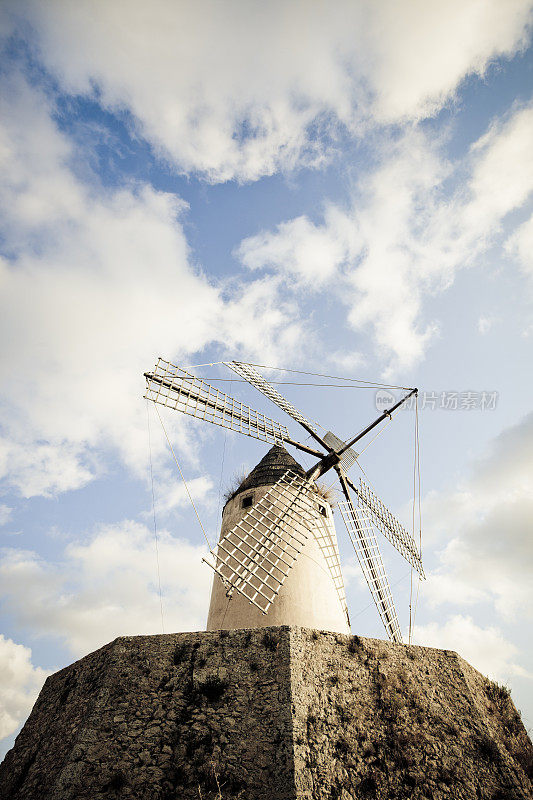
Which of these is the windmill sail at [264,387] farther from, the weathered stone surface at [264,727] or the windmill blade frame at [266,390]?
the weathered stone surface at [264,727]

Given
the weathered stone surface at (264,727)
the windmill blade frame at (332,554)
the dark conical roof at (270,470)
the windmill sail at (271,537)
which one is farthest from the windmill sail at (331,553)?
the weathered stone surface at (264,727)

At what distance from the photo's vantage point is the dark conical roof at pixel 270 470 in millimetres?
8656

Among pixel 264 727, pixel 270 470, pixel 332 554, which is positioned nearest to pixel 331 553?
pixel 332 554

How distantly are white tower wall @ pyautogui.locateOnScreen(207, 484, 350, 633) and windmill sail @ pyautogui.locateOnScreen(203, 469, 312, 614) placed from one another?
0.16 meters

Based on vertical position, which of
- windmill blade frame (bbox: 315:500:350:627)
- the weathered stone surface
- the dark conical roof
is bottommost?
the weathered stone surface

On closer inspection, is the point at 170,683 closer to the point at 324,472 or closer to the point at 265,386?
the point at 324,472

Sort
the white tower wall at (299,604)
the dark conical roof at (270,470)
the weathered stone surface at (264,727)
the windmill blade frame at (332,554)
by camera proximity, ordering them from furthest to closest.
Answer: the dark conical roof at (270,470)
the windmill blade frame at (332,554)
the white tower wall at (299,604)
the weathered stone surface at (264,727)

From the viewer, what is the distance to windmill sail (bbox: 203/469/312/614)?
22.0 feet

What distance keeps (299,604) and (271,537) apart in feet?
3.73

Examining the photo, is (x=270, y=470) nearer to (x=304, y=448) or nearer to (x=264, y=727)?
(x=304, y=448)

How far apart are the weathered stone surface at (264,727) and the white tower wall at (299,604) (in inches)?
59.6

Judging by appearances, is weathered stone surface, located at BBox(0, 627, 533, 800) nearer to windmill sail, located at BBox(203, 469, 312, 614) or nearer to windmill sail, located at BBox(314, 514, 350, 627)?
windmill sail, located at BBox(203, 469, 312, 614)

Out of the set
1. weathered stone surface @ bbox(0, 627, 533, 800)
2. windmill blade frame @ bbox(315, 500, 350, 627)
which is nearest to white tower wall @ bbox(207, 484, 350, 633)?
windmill blade frame @ bbox(315, 500, 350, 627)

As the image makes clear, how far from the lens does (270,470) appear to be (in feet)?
29.2
